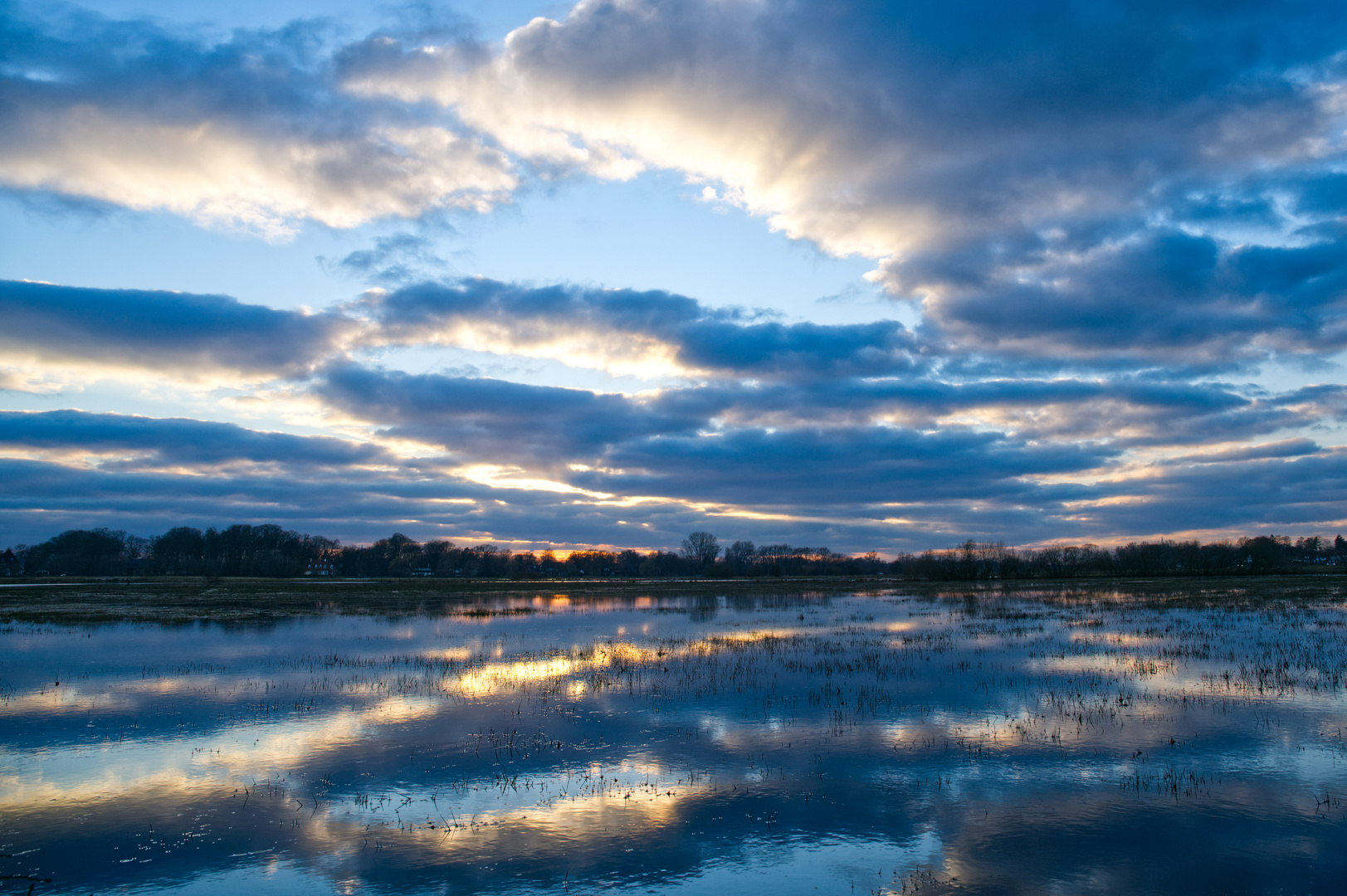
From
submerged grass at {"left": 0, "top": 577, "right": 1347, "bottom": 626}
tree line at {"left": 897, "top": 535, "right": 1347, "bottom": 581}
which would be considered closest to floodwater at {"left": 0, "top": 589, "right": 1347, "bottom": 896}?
submerged grass at {"left": 0, "top": 577, "right": 1347, "bottom": 626}

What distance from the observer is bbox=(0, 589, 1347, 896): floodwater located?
984 cm

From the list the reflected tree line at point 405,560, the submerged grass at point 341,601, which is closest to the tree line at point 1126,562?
the reflected tree line at point 405,560

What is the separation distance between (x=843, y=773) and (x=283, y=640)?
109ft

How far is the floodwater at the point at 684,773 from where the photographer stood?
9.84m

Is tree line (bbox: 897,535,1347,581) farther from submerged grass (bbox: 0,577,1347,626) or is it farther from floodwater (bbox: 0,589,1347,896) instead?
floodwater (bbox: 0,589,1347,896)

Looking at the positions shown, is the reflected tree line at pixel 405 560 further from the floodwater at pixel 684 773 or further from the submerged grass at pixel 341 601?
the floodwater at pixel 684 773

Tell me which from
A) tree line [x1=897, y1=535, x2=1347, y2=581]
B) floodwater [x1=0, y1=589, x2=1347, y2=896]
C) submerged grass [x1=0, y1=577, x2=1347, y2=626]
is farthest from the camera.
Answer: tree line [x1=897, y1=535, x2=1347, y2=581]

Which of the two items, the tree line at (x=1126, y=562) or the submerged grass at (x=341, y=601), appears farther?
the tree line at (x=1126, y=562)

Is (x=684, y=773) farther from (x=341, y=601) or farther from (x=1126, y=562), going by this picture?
(x=1126, y=562)

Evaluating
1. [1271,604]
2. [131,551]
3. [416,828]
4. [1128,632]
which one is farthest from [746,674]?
[131,551]

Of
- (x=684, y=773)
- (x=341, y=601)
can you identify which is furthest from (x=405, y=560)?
(x=684, y=773)

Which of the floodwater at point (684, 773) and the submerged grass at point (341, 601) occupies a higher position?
the floodwater at point (684, 773)

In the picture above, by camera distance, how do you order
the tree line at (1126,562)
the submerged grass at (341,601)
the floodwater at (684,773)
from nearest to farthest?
the floodwater at (684,773) → the submerged grass at (341,601) → the tree line at (1126,562)

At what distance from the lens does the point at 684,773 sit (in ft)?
45.6
